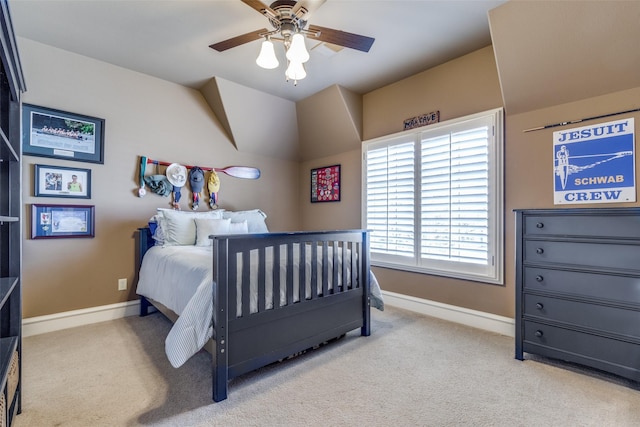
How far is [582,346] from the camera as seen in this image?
1.88 metres

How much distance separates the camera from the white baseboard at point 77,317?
8.52ft

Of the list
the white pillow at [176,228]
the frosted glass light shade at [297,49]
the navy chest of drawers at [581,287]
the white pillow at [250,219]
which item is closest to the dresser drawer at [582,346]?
the navy chest of drawers at [581,287]

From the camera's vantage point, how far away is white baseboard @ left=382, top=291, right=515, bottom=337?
8.52 ft

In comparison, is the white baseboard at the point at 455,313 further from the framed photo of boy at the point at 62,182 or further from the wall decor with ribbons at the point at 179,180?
the framed photo of boy at the point at 62,182

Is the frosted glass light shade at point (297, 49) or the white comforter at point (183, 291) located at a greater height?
the frosted glass light shade at point (297, 49)

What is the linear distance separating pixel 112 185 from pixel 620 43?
4.19 m

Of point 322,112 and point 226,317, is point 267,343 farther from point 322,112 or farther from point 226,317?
point 322,112

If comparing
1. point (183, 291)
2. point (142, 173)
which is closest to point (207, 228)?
point (142, 173)

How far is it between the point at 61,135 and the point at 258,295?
246 centimetres

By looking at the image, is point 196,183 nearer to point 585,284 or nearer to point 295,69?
point 295,69

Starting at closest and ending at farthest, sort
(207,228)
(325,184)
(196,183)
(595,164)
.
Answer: (595,164)
(207,228)
(196,183)
(325,184)

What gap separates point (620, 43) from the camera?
1.96m

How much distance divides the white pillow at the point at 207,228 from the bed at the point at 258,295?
0.20 metres

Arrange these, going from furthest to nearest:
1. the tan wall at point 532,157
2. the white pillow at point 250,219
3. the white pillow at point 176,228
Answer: the white pillow at point 250,219 < the white pillow at point 176,228 < the tan wall at point 532,157
